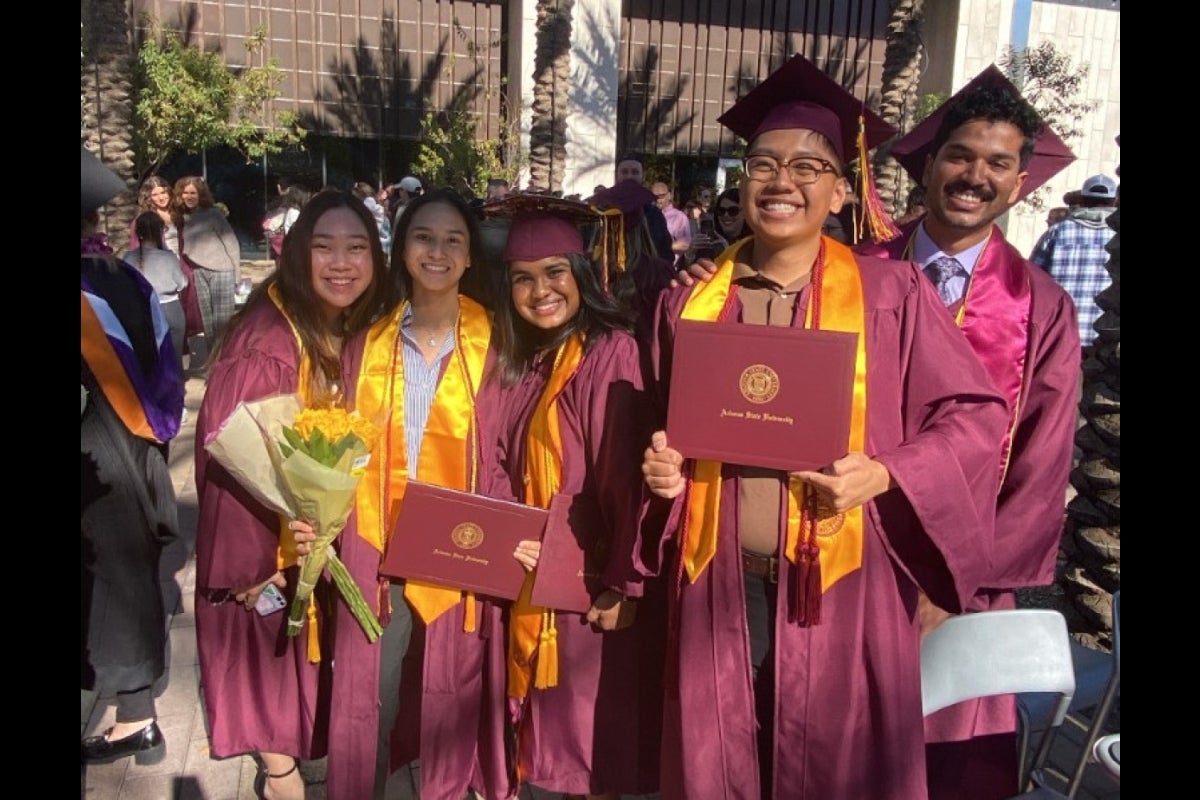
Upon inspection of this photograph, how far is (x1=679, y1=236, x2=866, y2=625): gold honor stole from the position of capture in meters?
1.96

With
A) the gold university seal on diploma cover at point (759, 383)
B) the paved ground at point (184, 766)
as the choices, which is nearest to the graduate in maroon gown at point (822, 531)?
the gold university seal on diploma cover at point (759, 383)

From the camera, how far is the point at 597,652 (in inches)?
98.7

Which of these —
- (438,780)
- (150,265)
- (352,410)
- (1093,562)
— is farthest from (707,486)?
(150,265)

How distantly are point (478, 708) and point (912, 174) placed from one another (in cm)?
223

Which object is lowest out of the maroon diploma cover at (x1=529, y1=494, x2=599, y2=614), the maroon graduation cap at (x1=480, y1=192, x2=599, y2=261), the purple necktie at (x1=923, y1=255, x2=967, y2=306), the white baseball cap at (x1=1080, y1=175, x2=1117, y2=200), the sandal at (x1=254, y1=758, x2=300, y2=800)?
the sandal at (x1=254, y1=758, x2=300, y2=800)

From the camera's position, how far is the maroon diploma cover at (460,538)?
238 cm

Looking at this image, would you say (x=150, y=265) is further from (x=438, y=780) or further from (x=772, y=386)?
(x=772, y=386)

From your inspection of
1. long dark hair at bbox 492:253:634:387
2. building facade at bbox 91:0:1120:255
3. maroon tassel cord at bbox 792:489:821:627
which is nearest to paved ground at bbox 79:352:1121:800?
long dark hair at bbox 492:253:634:387

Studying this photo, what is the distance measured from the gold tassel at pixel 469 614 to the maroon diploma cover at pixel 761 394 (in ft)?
3.14

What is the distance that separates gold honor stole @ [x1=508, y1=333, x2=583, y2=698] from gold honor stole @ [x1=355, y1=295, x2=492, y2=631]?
16cm

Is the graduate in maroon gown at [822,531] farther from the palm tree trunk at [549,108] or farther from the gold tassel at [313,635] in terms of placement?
the palm tree trunk at [549,108]

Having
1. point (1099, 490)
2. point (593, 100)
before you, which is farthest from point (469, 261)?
point (593, 100)

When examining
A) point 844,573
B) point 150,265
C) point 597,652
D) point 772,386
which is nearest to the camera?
point 772,386

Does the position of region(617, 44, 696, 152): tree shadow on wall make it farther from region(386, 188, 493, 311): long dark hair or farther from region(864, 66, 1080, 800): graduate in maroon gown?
region(864, 66, 1080, 800): graduate in maroon gown
